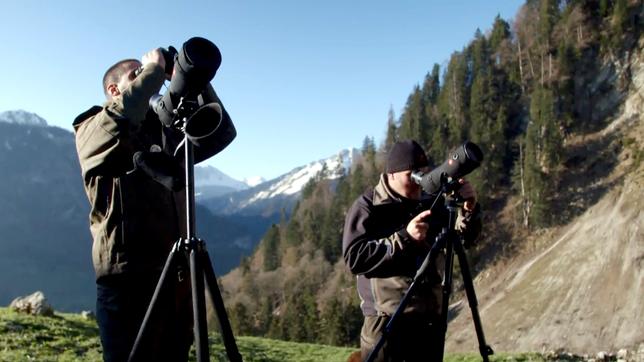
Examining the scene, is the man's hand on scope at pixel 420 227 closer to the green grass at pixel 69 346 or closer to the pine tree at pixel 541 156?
the green grass at pixel 69 346

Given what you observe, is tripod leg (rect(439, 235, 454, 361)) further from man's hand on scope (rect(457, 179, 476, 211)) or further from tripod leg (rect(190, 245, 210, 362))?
tripod leg (rect(190, 245, 210, 362))

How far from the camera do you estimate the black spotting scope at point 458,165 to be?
10.8 ft

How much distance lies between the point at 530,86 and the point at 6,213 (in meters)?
168

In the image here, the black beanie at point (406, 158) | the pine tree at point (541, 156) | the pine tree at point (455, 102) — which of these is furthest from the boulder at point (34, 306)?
the pine tree at point (455, 102)

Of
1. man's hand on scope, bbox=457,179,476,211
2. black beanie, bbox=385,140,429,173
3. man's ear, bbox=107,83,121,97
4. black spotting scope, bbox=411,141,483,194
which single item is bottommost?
man's hand on scope, bbox=457,179,476,211

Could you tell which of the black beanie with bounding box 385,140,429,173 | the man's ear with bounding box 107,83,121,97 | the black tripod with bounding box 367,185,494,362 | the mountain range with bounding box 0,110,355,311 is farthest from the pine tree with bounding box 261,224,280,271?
the man's ear with bounding box 107,83,121,97

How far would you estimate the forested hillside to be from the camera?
158 ft

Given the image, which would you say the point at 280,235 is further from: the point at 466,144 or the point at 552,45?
the point at 466,144

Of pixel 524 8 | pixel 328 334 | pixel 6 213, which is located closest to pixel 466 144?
pixel 328 334

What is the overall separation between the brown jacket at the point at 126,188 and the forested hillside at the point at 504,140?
4358cm

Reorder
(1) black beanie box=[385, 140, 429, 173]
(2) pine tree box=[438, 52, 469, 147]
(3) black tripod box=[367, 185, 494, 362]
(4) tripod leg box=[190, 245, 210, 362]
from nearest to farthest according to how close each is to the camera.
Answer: (4) tripod leg box=[190, 245, 210, 362]
(3) black tripod box=[367, 185, 494, 362]
(1) black beanie box=[385, 140, 429, 173]
(2) pine tree box=[438, 52, 469, 147]

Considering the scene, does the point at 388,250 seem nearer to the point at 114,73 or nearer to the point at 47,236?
the point at 114,73

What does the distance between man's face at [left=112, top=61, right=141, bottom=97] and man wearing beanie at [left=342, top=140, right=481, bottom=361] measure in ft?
5.60

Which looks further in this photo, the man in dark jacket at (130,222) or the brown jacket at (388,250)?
the brown jacket at (388,250)
